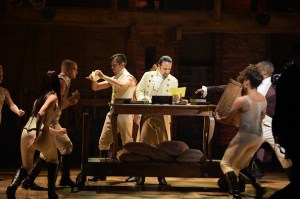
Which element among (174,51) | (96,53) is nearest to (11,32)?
(96,53)

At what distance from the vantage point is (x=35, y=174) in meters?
7.45

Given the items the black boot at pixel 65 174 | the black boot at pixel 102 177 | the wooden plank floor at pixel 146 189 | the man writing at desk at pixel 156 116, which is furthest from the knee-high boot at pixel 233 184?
the black boot at pixel 102 177

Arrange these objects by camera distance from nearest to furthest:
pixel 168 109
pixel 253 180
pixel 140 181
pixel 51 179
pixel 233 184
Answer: pixel 51 179 → pixel 233 184 → pixel 253 180 → pixel 168 109 → pixel 140 181

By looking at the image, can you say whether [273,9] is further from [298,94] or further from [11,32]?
[298,94]

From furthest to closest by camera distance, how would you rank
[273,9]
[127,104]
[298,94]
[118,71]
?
[273,9], [118,71], [127,104], [298,94]

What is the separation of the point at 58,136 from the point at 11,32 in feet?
21.2

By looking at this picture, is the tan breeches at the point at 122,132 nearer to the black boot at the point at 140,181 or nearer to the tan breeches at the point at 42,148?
the black boot at the point at 140,181

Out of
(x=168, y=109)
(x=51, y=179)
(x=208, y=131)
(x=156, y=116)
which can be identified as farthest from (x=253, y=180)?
(x=51, y=179)

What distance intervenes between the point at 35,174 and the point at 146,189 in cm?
147

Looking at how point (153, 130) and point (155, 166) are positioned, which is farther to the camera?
point (153, 130)

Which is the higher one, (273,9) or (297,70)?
(273,9)

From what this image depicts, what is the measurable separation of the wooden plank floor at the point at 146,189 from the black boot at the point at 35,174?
0.10 m

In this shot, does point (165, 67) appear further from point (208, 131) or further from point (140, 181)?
point (140, 181)

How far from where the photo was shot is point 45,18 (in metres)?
11.7
